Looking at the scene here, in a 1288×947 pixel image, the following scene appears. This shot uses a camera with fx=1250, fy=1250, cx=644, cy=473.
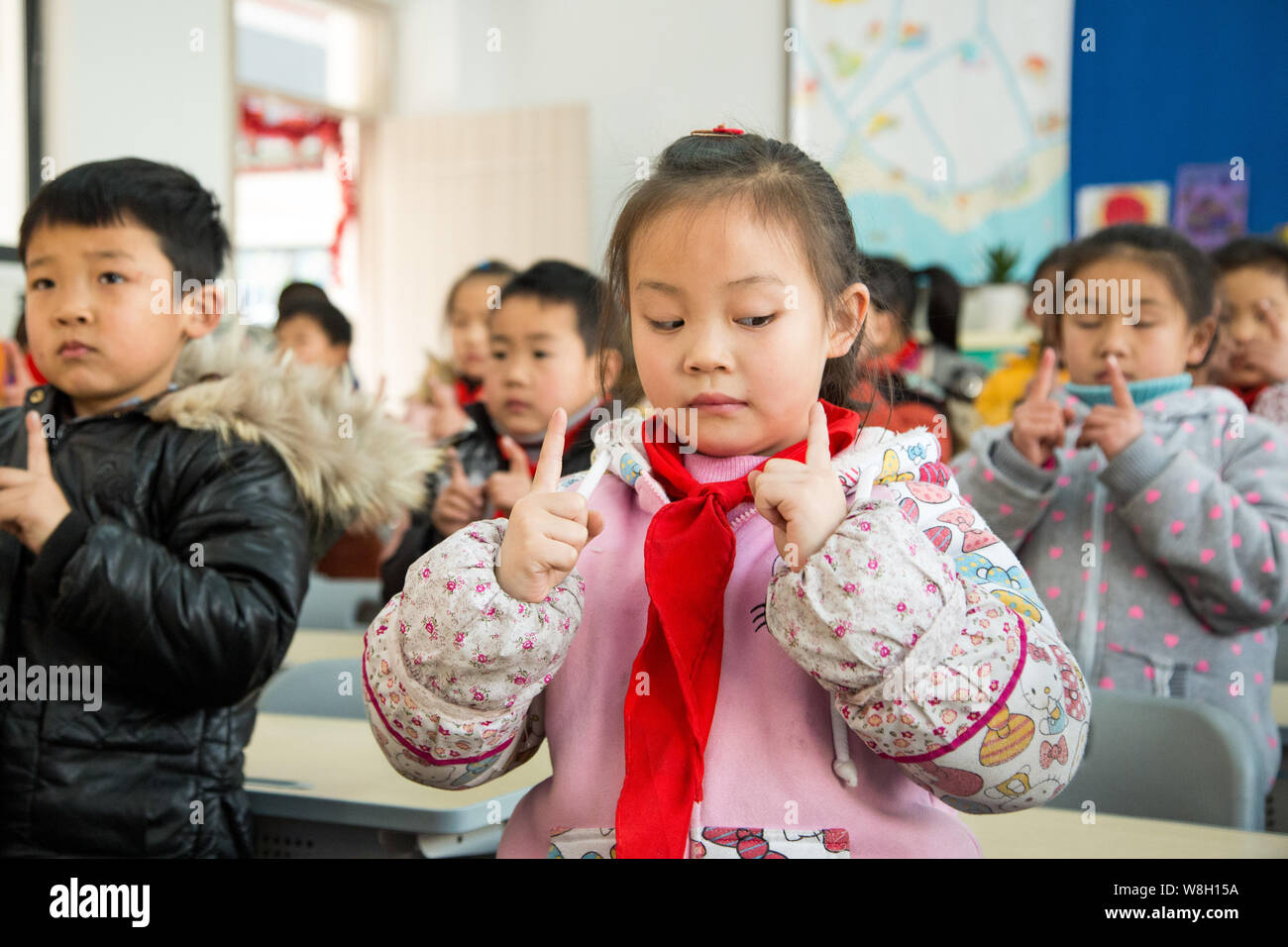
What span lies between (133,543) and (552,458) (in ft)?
2.27

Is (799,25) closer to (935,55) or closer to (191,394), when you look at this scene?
(935,55)

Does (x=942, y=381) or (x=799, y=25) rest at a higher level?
(x=799, y=25)

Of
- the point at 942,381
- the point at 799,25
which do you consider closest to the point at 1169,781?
the point at 942,381

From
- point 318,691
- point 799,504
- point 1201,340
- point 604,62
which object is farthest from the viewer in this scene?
point 604,62

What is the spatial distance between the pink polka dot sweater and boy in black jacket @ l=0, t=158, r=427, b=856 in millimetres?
540

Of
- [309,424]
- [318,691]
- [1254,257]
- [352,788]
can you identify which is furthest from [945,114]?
[352,788]

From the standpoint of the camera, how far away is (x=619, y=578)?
3.46ft

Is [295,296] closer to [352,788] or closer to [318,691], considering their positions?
[318,691]

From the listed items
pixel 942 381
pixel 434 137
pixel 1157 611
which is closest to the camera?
pixel 1157 611

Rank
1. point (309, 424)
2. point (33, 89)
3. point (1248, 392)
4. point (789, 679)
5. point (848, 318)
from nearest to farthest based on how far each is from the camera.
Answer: point (789, 679) < point (848, 318) < point (309, 424) < point (1248, 392) < point (33, 89)

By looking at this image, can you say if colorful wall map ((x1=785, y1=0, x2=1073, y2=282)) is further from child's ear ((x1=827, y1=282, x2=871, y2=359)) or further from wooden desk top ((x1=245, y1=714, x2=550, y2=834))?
child's ear ((x1=827, y1=282, x2=871, y2=359))

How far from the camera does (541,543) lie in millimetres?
907

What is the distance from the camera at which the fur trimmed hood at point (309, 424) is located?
161 cm
